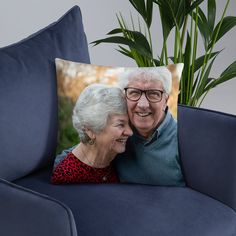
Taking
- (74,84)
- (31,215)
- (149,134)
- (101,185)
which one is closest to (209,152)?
(149,134)

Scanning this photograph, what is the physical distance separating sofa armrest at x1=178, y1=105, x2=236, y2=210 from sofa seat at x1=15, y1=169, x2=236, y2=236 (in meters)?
0.03

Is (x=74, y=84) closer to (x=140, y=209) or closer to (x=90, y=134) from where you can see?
(x=90, y=134)

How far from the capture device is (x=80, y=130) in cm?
149

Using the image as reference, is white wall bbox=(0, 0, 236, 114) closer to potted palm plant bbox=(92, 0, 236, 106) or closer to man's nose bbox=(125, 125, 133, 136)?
potted palm plant bbox=(92, 0, 236, 106)

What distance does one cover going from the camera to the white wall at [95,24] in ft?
→ 6.79

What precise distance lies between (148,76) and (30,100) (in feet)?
1.12

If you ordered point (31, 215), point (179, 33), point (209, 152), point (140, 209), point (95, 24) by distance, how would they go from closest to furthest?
point (31, 215) → point (140, 209) → point (209, 152) → point (179, 33) → point (95, 24)

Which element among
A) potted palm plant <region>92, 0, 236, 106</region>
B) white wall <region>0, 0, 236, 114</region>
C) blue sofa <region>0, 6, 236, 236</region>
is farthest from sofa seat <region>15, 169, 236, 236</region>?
white wall <region>0, 0, 236, 114</region>

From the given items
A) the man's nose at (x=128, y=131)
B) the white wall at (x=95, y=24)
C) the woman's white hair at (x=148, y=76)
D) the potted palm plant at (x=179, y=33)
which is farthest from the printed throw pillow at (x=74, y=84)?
the white wall at (x=95, y=24)

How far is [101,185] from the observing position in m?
1.48

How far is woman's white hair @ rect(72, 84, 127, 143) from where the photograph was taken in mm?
1468

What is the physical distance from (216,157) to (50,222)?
581mm

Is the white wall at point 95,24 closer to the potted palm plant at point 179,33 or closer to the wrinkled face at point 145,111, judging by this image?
the potted palm plant at point 179,33

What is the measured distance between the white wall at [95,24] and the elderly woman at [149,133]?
0.75m
